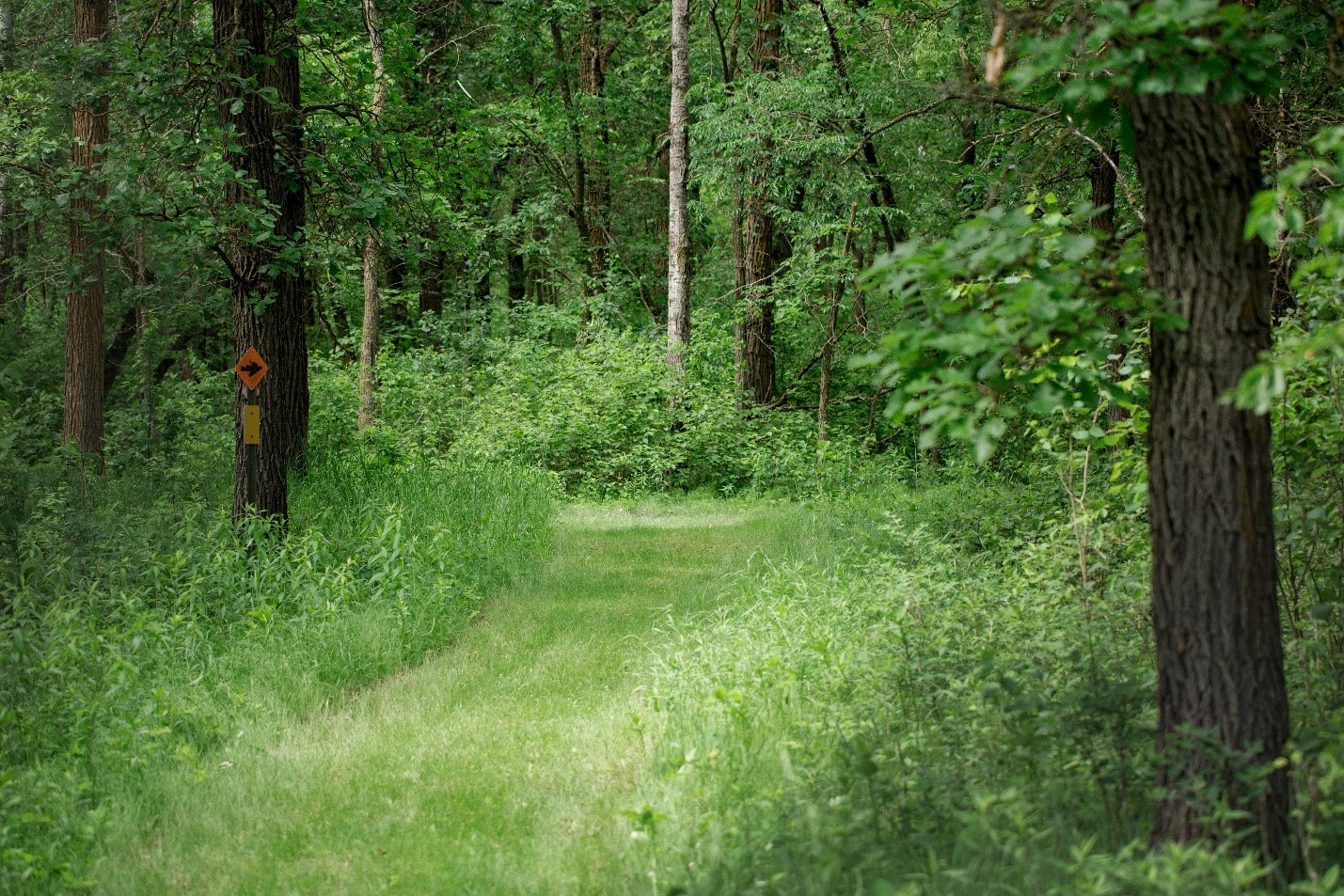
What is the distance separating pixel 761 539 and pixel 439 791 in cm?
722

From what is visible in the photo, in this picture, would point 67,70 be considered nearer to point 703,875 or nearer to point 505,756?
point 505,756

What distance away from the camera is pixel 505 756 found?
6066 millimetres

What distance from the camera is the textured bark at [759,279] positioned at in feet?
64.6

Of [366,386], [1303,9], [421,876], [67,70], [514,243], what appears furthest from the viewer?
[514,243]

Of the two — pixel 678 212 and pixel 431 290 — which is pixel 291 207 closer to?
pixel 678 212

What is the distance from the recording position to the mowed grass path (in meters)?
4.80

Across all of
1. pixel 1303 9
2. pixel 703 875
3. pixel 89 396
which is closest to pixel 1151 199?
pixel 703 875

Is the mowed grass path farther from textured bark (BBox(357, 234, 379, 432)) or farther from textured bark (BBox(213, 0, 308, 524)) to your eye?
textured bark (BBox(357, 234, 379, 432))

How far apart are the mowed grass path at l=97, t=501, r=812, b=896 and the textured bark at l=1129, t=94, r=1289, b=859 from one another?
84.0 inches

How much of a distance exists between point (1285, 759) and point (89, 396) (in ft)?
55.7

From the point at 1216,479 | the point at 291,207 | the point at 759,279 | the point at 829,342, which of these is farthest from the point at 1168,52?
the point at 759,279

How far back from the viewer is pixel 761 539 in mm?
12508

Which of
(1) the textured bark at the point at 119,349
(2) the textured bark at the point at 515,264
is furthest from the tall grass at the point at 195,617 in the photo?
(2) the textured bark at the point at 515,264

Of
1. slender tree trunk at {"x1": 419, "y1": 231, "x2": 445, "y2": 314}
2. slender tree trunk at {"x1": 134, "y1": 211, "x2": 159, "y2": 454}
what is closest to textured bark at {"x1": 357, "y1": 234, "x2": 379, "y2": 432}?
slender tree trunk at {"x1": 134, "y1": 211, "x2": 159, "y2": 454}
